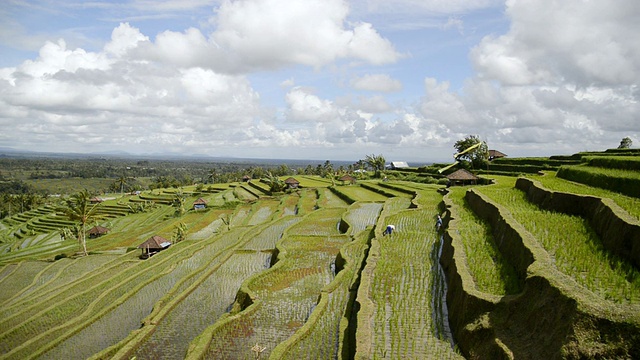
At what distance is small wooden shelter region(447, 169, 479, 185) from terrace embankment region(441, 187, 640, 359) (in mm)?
20380

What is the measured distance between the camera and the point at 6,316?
14.4 metres

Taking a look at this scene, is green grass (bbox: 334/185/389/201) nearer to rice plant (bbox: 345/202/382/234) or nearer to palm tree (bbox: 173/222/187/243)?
rice plant (bbox: 345/202/382/234)

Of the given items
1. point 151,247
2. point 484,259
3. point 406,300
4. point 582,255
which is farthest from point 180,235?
point 582,255

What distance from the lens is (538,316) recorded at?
6547 mm

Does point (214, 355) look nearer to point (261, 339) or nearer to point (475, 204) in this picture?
point (261, 339)

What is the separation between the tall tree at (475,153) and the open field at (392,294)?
67.6 ft

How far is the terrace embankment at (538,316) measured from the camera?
17.5ft

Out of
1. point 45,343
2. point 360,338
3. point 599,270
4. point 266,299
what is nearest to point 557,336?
point 599,270

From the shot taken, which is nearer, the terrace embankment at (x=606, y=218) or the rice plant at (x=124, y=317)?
the terrace embankment at (x=606, y=218)

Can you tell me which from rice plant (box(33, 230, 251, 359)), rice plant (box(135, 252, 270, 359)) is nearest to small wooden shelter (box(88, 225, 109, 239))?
rice plant (box(33, 230, 251, 359))

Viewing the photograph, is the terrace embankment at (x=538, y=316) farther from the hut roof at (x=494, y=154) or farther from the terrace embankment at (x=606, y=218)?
the hut roof at (x=494, y=154)

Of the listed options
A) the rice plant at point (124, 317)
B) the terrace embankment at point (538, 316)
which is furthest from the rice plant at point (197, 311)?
the terrace embankment at point (538, 316)

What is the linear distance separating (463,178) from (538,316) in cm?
2493

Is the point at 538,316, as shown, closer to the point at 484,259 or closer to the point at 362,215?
the point at 484,259
